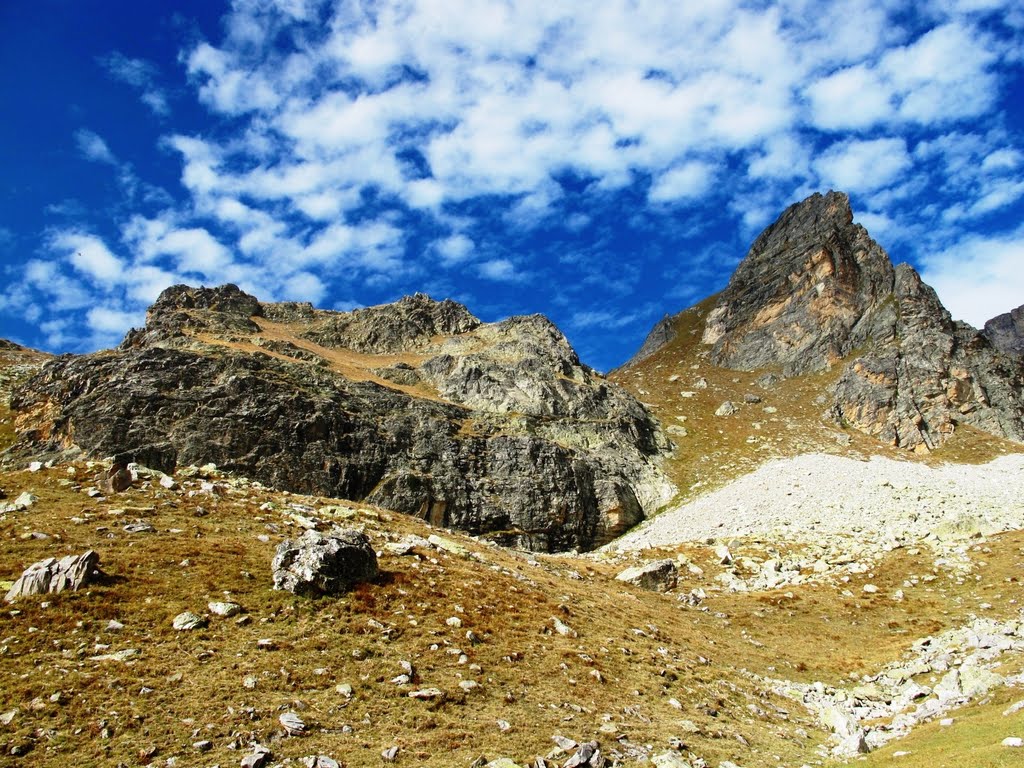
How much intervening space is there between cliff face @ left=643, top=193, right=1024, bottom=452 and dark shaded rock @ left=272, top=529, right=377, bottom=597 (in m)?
85.7

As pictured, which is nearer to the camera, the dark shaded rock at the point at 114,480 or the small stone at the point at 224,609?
the small stone at the point at 224,609

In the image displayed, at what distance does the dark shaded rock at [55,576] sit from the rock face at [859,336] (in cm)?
9352

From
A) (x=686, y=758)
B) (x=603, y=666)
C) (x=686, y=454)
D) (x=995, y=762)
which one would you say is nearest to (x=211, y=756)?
(x=686, y=758)

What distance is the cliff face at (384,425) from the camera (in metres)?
58.1

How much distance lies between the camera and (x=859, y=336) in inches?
4156

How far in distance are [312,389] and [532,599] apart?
51153 mm

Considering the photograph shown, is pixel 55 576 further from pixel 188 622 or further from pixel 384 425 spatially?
pixel 384 425

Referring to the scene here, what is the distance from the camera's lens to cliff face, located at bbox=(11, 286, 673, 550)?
5812 cm

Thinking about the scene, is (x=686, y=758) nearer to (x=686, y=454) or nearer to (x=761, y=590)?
(x=761, y=590)

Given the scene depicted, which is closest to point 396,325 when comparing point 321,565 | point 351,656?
point 321,565

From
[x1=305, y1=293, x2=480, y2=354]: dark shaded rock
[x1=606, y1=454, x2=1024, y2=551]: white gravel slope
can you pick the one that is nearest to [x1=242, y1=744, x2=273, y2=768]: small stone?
[x1=606, y1=454, x2=1024, y2=551]: white gravel slope

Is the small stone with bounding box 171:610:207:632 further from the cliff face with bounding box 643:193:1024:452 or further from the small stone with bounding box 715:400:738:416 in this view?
the cliff face with bounding box 643:193:1024:452

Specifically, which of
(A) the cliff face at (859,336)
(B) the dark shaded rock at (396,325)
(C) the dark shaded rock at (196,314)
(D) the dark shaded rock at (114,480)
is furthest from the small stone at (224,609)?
(A) the cliff face at (859,336)

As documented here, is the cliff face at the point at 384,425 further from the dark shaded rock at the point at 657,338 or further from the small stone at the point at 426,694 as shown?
the dark shaded rock at the point at 657,338
